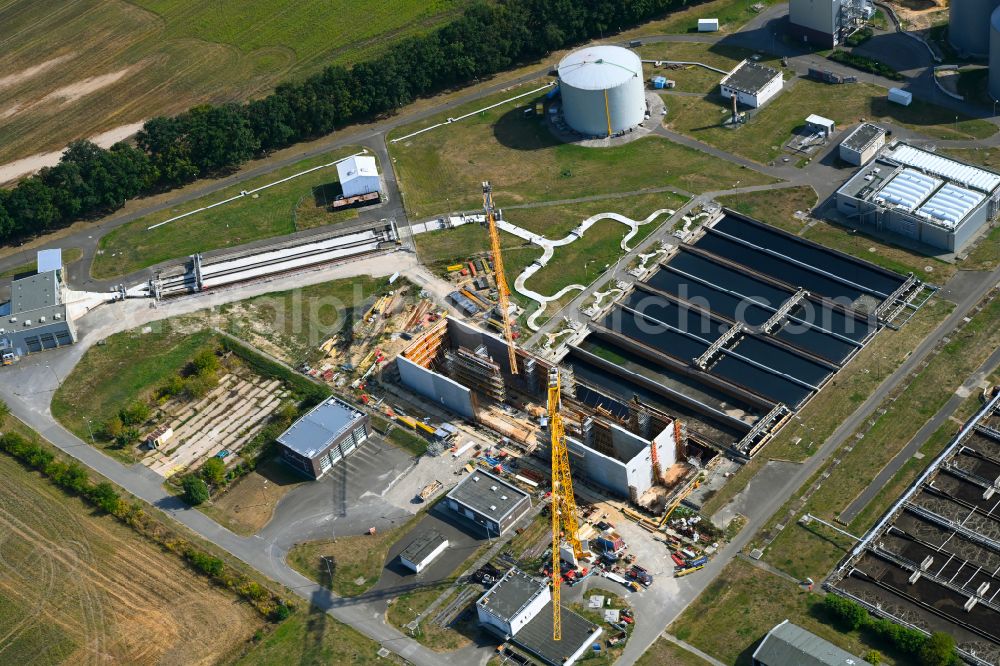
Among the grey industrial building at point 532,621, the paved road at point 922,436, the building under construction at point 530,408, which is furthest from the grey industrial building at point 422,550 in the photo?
the paved road at point 922,436

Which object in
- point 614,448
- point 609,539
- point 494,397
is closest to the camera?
point 609,539

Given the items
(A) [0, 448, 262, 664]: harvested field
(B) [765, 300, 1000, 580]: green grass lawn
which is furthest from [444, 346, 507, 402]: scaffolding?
(A) [0, 448, 262, 664]: harvested field

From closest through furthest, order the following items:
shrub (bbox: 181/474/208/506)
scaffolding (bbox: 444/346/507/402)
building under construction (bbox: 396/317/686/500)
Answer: building under construction (bbox: 396/317/686/500), shrub (bbox: 181/474/208/506), scaffolding (bbox: 444/346/507/402)

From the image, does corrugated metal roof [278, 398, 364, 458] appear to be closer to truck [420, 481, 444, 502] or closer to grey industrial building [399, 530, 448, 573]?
truck [420, 481, 444, 502]

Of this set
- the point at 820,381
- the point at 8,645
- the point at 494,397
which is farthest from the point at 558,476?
the point at 8,645

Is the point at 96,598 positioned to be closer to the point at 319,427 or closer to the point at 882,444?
the point at 319,427

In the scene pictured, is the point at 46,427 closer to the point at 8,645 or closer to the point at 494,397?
the point at 8,645
